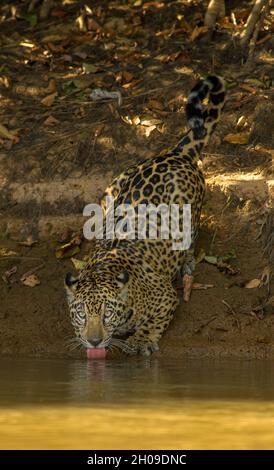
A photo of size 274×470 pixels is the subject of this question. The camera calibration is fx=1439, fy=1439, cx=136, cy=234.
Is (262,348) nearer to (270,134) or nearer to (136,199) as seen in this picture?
(136,199)

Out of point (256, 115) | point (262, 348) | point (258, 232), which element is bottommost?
point (262, 348)

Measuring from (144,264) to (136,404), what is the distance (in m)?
3.61

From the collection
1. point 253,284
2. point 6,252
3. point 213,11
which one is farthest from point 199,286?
point 213,11

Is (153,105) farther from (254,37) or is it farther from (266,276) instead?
(266,276)

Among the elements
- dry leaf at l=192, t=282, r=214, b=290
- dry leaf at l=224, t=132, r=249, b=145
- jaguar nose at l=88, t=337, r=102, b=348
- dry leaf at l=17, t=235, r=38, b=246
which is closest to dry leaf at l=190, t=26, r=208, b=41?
dry leaf at l=224, t=132, r=249, b=145

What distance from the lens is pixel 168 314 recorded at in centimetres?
1258

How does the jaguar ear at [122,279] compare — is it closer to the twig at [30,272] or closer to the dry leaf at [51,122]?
the twig at [30,272]

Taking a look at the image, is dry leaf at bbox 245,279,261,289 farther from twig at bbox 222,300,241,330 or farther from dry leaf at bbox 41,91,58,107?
dry leaf at bbox 41,91,58,107

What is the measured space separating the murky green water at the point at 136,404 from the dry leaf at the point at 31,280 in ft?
4.86

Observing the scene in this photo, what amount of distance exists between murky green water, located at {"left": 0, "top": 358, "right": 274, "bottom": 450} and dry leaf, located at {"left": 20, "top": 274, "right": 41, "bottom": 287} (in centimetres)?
148

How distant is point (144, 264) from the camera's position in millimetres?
12945

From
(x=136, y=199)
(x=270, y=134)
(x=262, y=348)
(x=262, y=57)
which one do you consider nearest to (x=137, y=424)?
(x=262, y=348)

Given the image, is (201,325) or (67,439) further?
(201,325)

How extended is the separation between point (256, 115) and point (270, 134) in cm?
28
